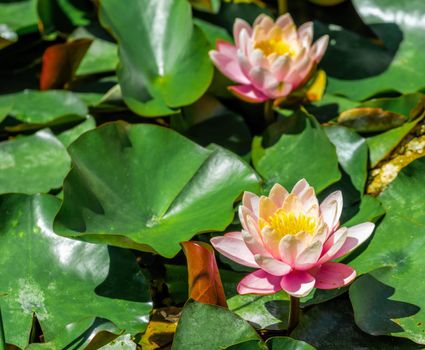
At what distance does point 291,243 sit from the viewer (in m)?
1.36

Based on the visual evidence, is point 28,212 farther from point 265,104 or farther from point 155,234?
point 265,104

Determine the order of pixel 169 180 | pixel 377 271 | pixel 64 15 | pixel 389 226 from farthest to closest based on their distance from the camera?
pixel 64 15 → pixel 169 180 → pixel 389 226 → pixel 377 271

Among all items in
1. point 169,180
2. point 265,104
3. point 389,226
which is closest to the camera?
point 389,226

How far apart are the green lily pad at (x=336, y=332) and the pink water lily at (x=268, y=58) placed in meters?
0.63

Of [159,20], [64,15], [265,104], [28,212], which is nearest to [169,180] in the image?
[28,212]

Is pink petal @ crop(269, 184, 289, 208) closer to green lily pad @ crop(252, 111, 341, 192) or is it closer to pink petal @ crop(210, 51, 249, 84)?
green lily pad @ crop(252, 111, 341, 192)

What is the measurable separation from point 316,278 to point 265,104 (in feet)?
2.66

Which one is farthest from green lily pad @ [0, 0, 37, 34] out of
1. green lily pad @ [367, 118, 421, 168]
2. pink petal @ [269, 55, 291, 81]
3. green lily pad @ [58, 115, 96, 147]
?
green lily pad @ [367, 118, 421, 168]

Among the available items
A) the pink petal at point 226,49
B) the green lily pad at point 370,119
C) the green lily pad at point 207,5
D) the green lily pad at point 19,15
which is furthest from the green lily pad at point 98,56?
the green lily pad at point 370,119

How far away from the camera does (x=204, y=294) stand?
1.50m

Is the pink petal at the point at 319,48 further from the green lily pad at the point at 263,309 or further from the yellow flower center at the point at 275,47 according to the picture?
the green lily pad at the point at 263,309

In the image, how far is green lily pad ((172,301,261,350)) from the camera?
1.40 m

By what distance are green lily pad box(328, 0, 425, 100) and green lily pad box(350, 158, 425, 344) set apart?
46cm

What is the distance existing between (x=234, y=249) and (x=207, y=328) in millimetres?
160
